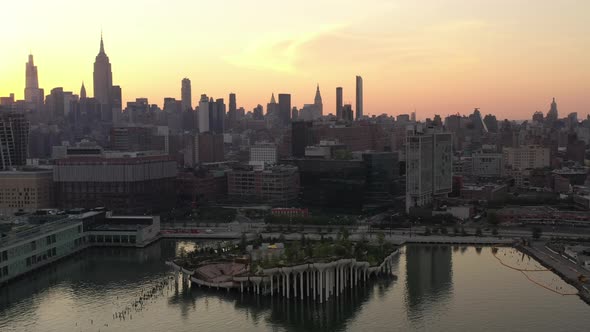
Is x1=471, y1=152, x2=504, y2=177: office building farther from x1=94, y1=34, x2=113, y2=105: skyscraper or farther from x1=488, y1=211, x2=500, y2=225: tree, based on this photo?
x1=94, y1=34, x2=113, y2=105: skyscraper

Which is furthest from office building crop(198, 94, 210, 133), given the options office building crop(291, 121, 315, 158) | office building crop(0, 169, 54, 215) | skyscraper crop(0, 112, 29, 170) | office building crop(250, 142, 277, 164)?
office building crop(0, 169, 54, 215)

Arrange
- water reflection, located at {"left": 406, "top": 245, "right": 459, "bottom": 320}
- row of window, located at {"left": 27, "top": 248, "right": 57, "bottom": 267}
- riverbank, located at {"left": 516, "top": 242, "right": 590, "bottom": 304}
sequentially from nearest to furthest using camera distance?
water reflection, located at {"left": 406, "top": 245, "right": 459, "bottom": 320}, riverbank, located at {"left": 516, "top": 242, "right": 590, "bottom": 304}, row of window, located at {"left": 27, "top": 248, "right": 57, "bottom": 267}

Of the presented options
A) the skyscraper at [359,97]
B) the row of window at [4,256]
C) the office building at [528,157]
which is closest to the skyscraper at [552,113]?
the skyscraper at [359,97]

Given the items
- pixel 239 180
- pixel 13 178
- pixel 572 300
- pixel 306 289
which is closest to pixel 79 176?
pixel 13 178

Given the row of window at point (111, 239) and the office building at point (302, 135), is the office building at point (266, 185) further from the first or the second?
the office building at point (302, 135)

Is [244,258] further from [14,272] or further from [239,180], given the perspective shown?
[239,180]

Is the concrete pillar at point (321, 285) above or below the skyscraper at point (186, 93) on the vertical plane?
below
